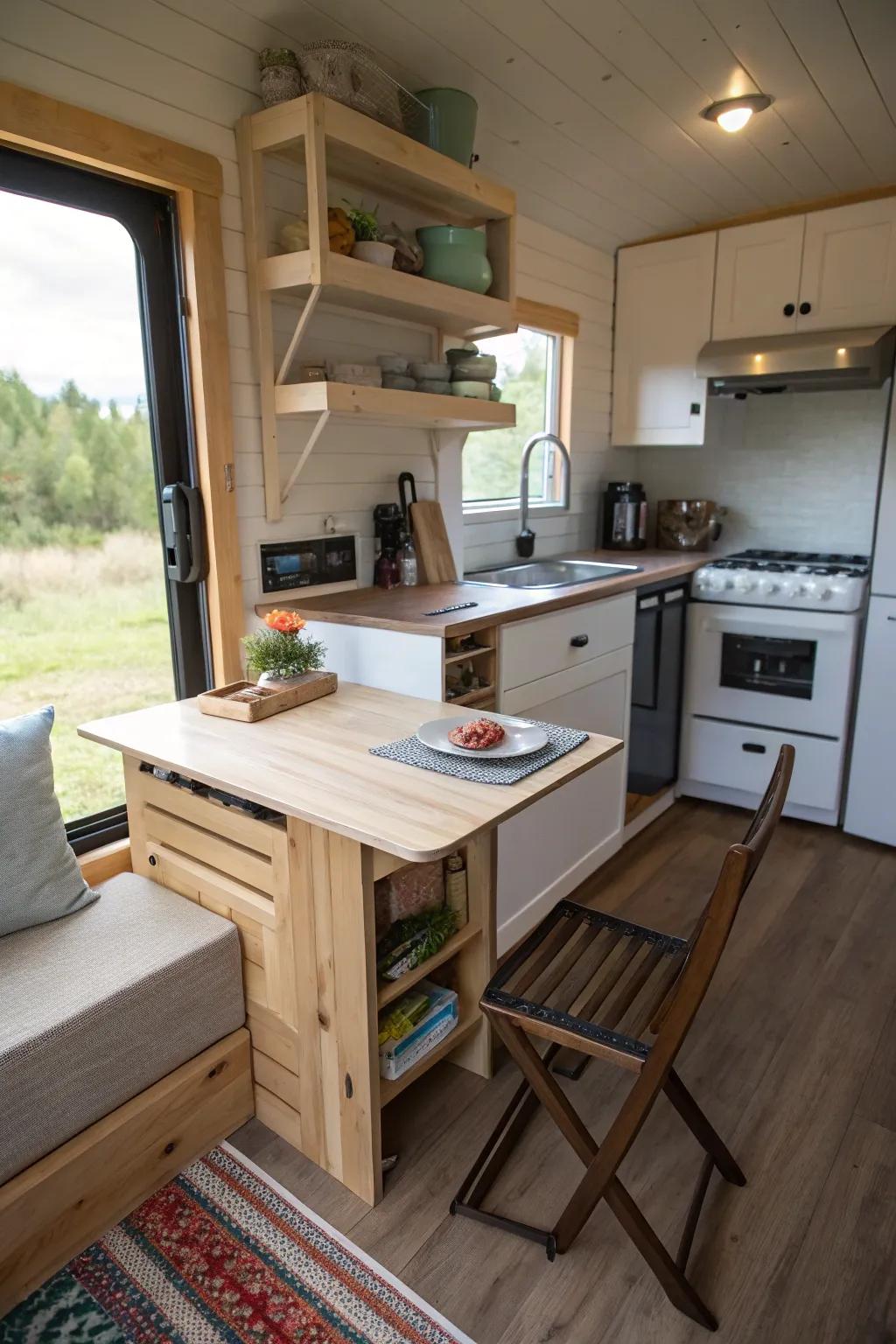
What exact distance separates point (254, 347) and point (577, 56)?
1.10 meters

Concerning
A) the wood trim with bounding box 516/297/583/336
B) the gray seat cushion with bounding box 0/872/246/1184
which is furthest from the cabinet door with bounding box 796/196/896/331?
the gray seat cushion with bounding box 0/872/246/1184

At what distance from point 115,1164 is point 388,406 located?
1.74 metres

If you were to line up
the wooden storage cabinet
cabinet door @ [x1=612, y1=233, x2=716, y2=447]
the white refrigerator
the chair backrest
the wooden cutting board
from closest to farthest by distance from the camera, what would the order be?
the chair backrest, the wooden storage cabinet, the wooden cutting board, the white refrigerator, cabinet door @ [x1=612, y1=233, x2=716, y2=447]

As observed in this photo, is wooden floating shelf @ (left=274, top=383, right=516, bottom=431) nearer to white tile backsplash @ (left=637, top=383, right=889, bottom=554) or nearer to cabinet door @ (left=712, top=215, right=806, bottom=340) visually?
cabinet door @ (left=712, top=215, right=806, bottom=340)

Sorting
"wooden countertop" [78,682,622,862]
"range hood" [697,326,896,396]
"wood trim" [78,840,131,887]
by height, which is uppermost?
"range hood" [697,326,896,396]

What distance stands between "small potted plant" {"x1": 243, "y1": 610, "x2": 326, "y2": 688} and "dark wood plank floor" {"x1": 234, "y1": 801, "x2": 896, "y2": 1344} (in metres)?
0.97

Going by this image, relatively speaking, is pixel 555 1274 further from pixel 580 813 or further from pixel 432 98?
pixel 432 98

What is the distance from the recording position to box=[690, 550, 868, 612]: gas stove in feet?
9.64

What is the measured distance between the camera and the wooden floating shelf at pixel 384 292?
6.10 feet

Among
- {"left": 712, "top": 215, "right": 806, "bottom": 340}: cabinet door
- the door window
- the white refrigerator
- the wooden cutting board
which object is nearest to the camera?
the door window

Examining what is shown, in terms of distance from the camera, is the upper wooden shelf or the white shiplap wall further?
the upper wooden shelf

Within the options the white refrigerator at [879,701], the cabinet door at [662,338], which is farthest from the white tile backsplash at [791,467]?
the white refrigerator at [879,701]

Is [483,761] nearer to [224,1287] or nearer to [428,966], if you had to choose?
[428,966]

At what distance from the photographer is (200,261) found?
6.15ft
